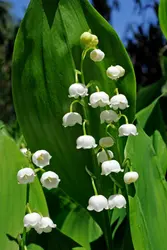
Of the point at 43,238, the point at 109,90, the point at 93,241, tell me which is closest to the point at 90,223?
the point at 93,241

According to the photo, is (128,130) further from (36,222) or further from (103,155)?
(36,222)

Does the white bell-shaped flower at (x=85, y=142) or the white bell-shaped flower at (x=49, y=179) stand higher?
the white bell-shaped flower at (x=85, y=142)

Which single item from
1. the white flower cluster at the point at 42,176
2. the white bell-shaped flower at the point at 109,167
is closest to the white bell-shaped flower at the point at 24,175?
the white flower cluster at the point at 42,176

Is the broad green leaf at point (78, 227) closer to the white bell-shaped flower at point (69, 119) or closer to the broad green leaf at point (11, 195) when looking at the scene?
the broad green leaf at point (11, 195)

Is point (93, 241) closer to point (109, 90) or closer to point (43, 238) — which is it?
point (43, 238)

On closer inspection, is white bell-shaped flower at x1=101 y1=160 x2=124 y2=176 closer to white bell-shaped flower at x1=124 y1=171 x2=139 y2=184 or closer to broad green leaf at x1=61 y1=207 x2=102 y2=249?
white bell-shaped flower at x1=124 y1=171 x2=139 y2=184

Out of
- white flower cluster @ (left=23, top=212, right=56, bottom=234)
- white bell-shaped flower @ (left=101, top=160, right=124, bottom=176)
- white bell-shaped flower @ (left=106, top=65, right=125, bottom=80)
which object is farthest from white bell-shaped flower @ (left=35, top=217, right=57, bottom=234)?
white bell-shaped flower @ (left=106, top=65, right=125, bottom=80)
